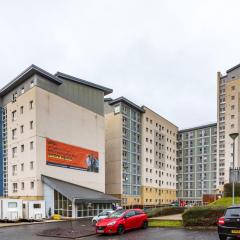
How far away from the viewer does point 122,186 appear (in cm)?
7312

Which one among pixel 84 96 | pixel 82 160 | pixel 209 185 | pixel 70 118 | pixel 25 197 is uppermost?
pixel 84 96

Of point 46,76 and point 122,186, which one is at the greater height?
point 46,76

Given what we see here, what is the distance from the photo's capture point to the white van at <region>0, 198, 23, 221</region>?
35.3 meters

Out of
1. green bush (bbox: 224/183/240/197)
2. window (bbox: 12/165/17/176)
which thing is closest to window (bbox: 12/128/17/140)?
window (bbox: 12/165/17/176)

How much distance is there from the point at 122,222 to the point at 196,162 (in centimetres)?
8792

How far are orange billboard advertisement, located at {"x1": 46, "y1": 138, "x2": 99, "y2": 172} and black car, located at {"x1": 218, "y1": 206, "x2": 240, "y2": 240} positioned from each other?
37295 millimetres

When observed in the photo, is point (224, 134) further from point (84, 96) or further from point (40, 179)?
point (40, 179)

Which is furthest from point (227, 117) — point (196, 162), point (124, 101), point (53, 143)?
point (53, 143)

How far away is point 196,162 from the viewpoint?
105m

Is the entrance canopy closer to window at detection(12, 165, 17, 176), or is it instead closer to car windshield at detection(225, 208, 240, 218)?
window at detection(12, 165, 17, 176)

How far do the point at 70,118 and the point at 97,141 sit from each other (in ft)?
25.8

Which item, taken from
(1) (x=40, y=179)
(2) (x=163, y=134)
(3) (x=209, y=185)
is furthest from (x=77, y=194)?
(3) (x=209, y=185)

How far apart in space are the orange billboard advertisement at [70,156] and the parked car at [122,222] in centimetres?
2839

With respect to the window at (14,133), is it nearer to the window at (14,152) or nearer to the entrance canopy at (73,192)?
the window at (14,152)
